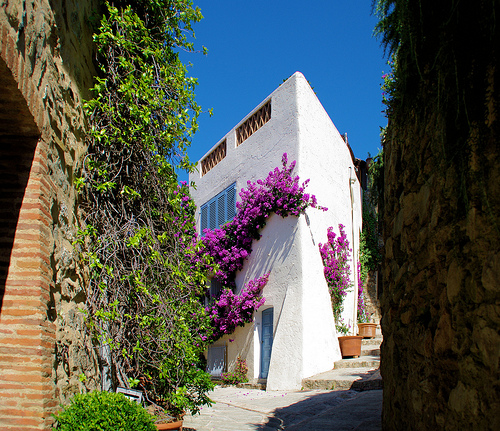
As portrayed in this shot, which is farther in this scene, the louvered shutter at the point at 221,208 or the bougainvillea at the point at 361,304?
the bougainvillea at the point at 361,304

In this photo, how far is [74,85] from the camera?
4.15 meters

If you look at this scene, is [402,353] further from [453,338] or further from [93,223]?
[93,223]

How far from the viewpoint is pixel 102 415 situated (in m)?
3.42

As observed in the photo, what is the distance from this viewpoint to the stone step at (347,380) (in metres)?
7.14

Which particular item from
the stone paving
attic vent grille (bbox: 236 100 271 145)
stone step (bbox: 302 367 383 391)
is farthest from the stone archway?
attic vent grille (bbox: 236 100 271 145)

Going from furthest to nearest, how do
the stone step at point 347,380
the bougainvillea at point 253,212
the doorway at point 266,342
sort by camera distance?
the doorway at point 266,342 < the bougainvillea at point 253,212 < the stone step at point 347,380

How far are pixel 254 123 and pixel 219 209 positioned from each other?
104 inches

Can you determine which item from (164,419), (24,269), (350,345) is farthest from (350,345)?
(24,269)

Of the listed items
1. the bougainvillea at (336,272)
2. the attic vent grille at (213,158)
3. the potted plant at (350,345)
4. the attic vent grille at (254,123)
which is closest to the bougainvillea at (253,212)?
the bougainvillea at (336,272)

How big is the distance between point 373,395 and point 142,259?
13.0 feet

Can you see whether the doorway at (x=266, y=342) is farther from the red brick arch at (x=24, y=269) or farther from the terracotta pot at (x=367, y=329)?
the red brick arch at (x=24, y=269)

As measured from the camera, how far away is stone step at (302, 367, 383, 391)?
7137 millimetres

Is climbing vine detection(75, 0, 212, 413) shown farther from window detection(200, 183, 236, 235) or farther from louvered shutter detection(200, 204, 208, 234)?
louvered shutter detection(200, 204, 208, 234)

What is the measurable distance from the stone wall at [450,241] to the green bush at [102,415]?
2071 mm
